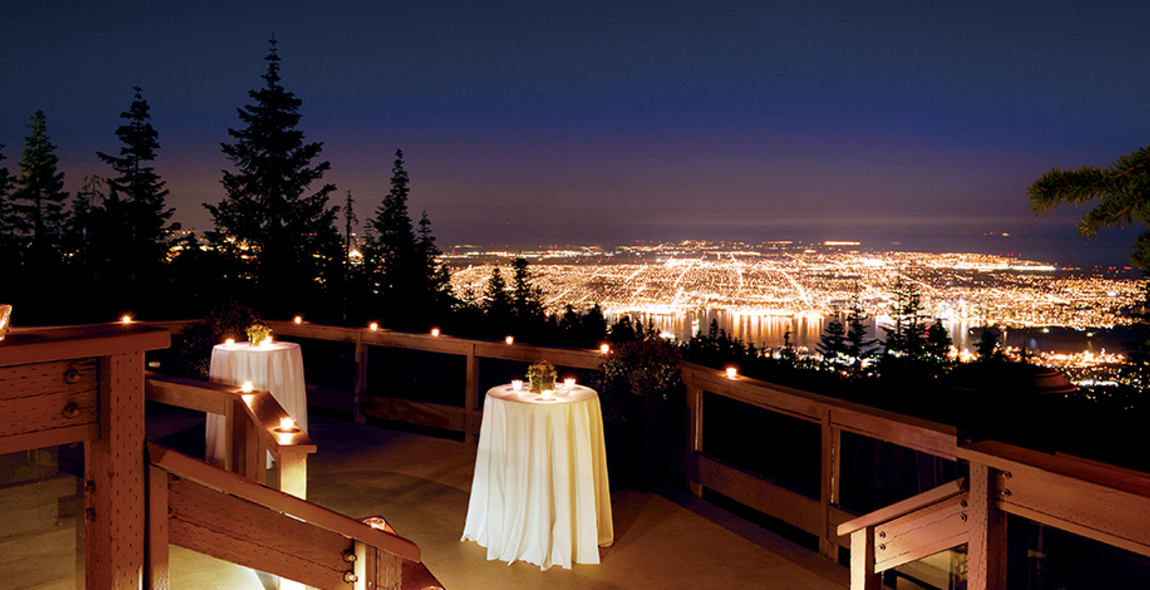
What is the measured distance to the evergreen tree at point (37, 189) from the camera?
27.1 meters

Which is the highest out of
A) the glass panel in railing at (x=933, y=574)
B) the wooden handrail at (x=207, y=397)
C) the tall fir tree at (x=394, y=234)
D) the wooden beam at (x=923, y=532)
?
the tall fir tree at (x=394, y=234)

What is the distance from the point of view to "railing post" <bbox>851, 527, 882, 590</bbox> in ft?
8.27

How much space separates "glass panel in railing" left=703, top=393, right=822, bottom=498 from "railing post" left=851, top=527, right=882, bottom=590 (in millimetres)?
2594

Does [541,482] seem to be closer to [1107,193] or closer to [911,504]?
[911,504]

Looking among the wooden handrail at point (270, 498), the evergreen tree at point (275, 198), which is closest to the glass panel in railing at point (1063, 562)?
the wooden handrail at point (270, 498)

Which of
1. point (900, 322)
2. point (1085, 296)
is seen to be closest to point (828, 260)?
point (900, 322)

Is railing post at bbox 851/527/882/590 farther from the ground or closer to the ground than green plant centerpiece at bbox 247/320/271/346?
closer to the ground

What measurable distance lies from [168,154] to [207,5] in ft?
49.4

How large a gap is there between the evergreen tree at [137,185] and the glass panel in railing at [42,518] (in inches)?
989

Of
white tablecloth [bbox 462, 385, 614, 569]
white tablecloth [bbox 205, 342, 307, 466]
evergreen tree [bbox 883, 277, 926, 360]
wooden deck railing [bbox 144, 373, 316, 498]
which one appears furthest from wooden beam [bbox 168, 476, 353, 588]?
evergreen tree [bbox 883, 277, 926, 360]

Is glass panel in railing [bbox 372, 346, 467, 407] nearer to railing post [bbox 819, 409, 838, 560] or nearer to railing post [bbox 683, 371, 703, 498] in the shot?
railing post [bbox 683, 371, 703, 498]

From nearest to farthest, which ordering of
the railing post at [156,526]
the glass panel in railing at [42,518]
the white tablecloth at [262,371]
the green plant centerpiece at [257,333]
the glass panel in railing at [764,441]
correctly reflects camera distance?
the railing post at [156,526] < the glass panel in railing at [42,518] < the glass panel in railing at [764,441] < the white tablecloth at [262,371] < the green plant centerpiece at [257,333]

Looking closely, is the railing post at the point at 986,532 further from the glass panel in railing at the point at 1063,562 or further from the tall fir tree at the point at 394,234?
the tall fir tree at the point at 394,234

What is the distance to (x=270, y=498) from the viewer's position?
1930 millimetres
